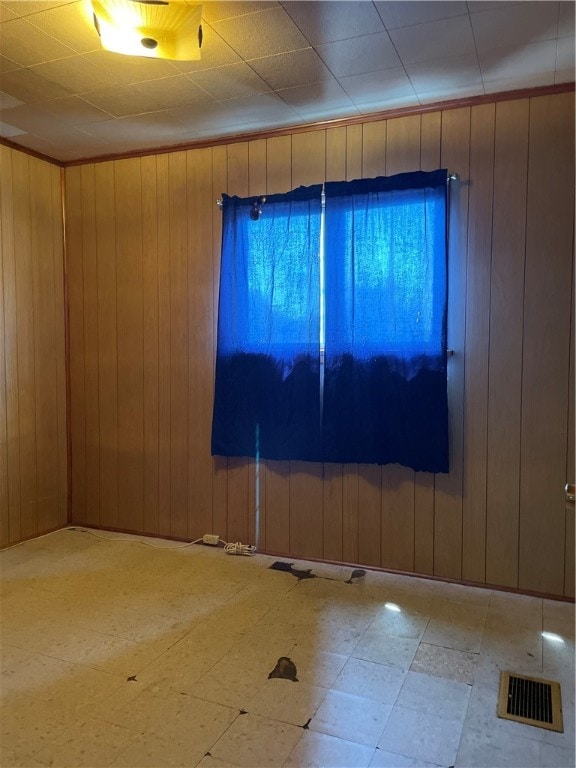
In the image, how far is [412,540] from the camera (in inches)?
119

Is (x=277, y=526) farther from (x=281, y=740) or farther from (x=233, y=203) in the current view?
(x=233, y=203)

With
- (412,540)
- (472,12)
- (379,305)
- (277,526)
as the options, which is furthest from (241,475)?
(472,12)

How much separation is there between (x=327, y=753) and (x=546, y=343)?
2047 mm

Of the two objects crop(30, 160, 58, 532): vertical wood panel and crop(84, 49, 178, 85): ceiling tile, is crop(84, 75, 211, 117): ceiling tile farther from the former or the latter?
crop(30, 160, 58, 532): vertical wood panel

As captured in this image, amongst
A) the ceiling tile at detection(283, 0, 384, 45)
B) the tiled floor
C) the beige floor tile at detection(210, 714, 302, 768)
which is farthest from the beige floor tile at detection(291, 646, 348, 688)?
the ceiling tile at detection(283, 0, 384, 45)

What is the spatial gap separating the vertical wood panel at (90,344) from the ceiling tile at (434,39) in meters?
2.34

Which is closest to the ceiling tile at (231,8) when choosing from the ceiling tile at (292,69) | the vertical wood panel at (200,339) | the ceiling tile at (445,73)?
the ceiling tile at (292,69)

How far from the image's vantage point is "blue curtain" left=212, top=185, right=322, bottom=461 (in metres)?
3.13

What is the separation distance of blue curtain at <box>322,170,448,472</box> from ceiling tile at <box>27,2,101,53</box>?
1.35 m

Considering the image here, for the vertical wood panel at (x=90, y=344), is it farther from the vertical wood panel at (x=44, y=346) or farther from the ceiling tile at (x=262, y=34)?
the ceiling tile at (x=262, y=34)

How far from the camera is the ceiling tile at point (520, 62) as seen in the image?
2.34 meters

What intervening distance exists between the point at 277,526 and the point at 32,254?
2.37 m

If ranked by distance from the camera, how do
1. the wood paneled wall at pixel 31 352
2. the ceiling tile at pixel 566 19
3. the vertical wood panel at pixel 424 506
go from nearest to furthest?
the ceiling tile at pixel 566 19, the vertical wood panel at pixel 424 506, the wood paneled wall at pixel 31 352

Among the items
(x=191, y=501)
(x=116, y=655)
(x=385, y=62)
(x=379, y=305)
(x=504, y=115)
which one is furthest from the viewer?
Answer: (x=191, y=501)
